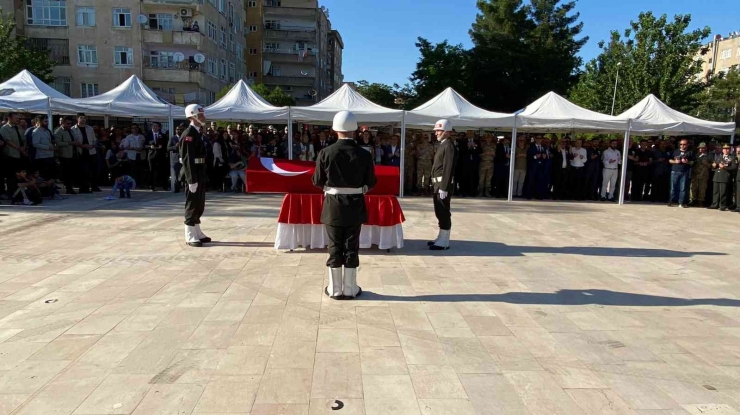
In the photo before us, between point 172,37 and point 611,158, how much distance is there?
1383 inches

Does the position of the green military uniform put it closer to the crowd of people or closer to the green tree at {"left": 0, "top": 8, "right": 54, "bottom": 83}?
the crowd of people

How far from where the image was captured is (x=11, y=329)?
4.13 metres

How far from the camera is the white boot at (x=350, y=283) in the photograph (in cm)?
506

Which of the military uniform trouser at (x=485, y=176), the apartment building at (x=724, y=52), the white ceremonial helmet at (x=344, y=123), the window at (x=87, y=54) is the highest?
the apartment building at (x=724, y=52)

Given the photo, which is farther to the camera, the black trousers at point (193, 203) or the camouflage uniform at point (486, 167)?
the camouflage uniform at point (486, 167)

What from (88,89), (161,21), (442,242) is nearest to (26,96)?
(442,242)

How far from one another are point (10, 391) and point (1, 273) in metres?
3.41

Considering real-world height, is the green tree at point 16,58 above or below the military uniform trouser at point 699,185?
above

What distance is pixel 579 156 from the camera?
14.8m

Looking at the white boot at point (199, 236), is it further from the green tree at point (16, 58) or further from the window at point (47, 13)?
the window at point (47, 13)

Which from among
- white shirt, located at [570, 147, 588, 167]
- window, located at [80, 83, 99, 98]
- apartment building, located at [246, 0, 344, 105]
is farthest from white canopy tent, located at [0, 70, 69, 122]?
apartment building, located at [246, 0, 344, 105]

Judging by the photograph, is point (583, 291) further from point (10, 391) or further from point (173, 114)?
point (173, 114)

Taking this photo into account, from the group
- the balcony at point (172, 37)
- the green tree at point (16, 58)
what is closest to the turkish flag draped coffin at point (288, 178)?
the green tree at point (16, 58)

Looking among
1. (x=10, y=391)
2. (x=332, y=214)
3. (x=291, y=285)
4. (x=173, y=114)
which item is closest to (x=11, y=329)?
(x=10, y=391)
